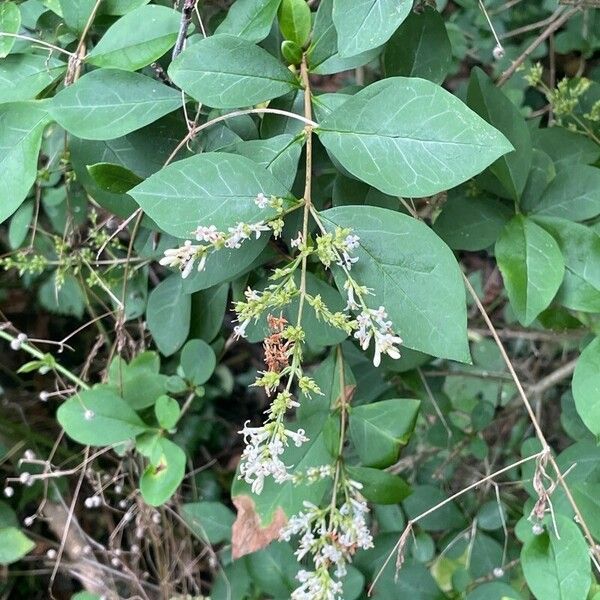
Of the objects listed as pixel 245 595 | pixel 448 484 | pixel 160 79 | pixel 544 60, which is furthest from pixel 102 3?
pixel 544 60

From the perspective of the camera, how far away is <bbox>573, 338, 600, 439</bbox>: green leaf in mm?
709

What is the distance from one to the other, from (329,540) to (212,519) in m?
0.45

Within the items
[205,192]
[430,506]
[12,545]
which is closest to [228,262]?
[205,192]

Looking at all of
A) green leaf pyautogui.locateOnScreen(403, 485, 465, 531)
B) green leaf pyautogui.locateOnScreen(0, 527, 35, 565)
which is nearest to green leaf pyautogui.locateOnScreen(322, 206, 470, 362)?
green leaf pyautogui.locateOnScreen(403, 485, 465, 531)

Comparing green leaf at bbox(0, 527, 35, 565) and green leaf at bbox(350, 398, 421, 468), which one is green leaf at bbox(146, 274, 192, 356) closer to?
green leaf at bbox(350, 398, 421, 468)

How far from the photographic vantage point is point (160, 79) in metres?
0.79

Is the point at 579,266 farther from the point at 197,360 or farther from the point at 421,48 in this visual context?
the point at 197,360

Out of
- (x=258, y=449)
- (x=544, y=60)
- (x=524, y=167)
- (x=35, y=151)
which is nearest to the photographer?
(x=258, y=449)

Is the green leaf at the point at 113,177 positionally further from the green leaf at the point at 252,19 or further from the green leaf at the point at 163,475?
the green leaf at the point at 163,475

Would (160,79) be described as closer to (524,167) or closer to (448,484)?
(524,167)

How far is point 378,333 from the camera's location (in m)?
0.60

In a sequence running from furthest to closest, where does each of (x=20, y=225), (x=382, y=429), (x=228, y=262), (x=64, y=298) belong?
(x=64, y=298), (x=20, y=225), (x=382, y=429), (x=228, y=262)

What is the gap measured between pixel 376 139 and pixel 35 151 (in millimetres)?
357

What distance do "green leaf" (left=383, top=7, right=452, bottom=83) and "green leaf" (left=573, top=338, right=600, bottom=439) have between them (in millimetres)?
351
